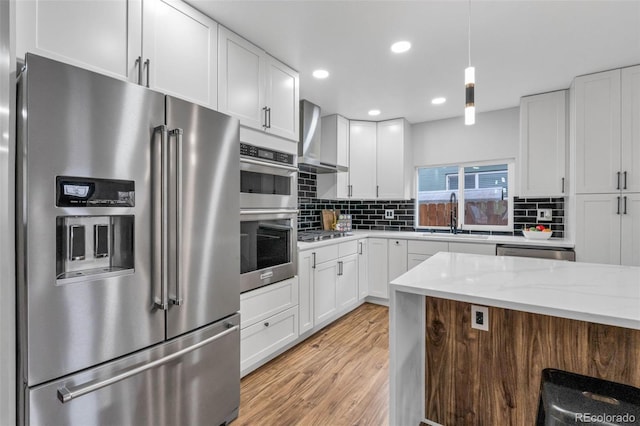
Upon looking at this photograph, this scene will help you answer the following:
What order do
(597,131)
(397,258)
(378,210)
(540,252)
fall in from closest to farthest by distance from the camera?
(597,131) → (540,252) → (397,258) → (378,210)

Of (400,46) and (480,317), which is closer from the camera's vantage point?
(480,317)

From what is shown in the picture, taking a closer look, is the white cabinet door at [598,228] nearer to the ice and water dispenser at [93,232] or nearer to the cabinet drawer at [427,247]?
the cabinet drawer at [427,247]

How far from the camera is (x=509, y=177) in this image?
3793 mm

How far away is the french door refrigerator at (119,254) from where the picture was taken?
1.09m

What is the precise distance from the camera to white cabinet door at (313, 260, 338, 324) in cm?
296

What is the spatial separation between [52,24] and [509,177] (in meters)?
4.26

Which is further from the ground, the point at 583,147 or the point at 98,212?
the point at 583,147

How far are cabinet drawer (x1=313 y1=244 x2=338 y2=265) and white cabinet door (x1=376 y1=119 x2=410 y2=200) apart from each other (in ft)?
4.20

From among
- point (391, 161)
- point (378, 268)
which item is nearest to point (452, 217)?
point (391, 161)

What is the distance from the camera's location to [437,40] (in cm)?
221

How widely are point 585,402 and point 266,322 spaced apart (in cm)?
183

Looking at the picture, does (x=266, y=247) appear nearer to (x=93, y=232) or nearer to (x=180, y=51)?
(x=93, y=232)

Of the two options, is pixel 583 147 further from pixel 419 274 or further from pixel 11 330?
pixel 11 330

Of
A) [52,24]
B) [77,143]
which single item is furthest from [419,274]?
[52,24]
